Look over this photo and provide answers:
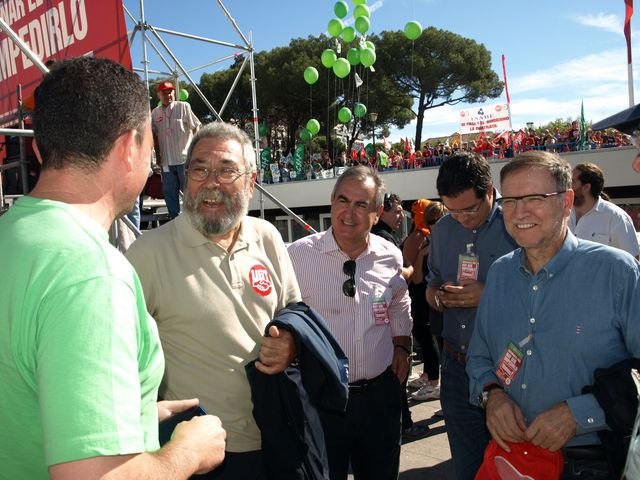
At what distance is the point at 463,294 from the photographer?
263 centimetres

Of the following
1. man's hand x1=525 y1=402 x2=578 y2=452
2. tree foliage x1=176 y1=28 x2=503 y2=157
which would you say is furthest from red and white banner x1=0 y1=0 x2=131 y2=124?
tree foliage x1=176 y1=28 x2=503 y2=157

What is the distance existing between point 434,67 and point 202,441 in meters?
40.3

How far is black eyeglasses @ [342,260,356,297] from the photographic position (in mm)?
2703

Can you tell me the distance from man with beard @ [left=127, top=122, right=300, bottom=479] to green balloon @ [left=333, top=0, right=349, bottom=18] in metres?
18.8

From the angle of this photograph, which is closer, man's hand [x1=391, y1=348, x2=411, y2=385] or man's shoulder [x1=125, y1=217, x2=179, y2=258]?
man's shoulder [x1=125, y1=217, x2=179, y2=258]

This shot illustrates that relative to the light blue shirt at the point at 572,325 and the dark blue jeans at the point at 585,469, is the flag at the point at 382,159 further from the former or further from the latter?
the dark blue jeans at the point at 585,469

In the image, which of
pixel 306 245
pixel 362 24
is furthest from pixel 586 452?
pixel 362 24

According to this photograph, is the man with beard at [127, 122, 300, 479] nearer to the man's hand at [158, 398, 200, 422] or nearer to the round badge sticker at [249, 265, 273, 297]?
the round badge sticker at [249, 265, 273, 297]

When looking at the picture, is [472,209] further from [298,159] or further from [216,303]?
[298,159]

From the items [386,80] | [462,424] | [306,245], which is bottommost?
[462,424]

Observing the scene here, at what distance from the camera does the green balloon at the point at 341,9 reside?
62.3 feet

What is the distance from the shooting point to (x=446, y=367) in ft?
9.52

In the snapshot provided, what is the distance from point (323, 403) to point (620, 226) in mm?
3657

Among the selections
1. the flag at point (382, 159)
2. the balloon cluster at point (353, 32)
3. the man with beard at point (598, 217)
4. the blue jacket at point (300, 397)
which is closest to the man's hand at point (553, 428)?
the blue jacket at point (300, 397)
